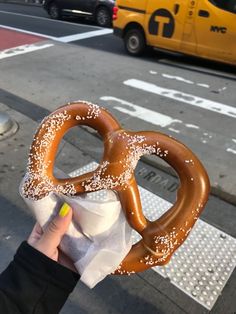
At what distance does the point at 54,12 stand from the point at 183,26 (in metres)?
8.33

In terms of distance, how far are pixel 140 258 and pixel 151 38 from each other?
7843 mm

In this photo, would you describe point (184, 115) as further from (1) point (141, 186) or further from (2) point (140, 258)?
(2) point (140, 258)

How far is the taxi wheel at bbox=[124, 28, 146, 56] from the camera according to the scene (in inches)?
367

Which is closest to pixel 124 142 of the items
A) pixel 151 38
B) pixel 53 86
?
pixel 53 86

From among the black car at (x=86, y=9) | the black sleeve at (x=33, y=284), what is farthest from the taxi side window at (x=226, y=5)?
the black sleeve at (x=33, y=284)

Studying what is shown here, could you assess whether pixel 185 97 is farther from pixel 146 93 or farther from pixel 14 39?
pixel 14 39

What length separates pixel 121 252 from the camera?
70.7 inches

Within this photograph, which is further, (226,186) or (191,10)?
(191,10)

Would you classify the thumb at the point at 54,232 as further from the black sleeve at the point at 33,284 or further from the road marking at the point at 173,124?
the road marking at the point at 173,124

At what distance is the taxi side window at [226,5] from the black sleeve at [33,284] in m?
7.03

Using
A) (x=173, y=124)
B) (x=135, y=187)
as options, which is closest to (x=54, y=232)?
(x=135, y=187)

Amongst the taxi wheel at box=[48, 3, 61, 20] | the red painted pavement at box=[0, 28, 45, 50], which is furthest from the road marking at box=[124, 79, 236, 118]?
the taxi wheel at box=[48, 3, 61, 20]

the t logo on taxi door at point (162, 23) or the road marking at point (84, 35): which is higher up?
the t logo on taxi door at point (162, 23)

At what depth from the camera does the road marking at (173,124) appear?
5340 millimetres
